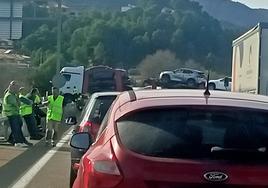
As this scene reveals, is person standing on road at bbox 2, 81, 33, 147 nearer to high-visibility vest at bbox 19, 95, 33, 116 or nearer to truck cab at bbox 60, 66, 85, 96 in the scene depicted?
high-visibility vest at bbox 19, 95, 33, 116

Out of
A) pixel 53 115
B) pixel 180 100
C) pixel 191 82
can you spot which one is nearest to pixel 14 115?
pixel 53 115

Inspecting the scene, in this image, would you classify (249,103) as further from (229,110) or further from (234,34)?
(234,34)

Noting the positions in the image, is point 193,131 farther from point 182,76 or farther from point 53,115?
point 182,76

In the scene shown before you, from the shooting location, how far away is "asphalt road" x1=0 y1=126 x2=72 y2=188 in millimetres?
12344

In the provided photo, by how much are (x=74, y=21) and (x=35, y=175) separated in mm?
69658

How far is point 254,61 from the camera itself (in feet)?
68.0

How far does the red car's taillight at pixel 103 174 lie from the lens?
15.3 ft

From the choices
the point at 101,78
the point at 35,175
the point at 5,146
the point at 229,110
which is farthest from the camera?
the point at 101,78

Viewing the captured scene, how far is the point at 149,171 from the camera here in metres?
4.61

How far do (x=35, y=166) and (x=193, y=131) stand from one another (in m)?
10.3

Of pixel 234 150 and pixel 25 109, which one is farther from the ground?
pixel 234 150

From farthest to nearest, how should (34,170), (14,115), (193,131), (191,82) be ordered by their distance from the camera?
(191,82) < (14,115) < (34,170) < (193,131)

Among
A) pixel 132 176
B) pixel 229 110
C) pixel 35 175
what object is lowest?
pixel 35 175

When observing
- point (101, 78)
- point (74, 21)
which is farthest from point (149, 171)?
point (74, 21)
